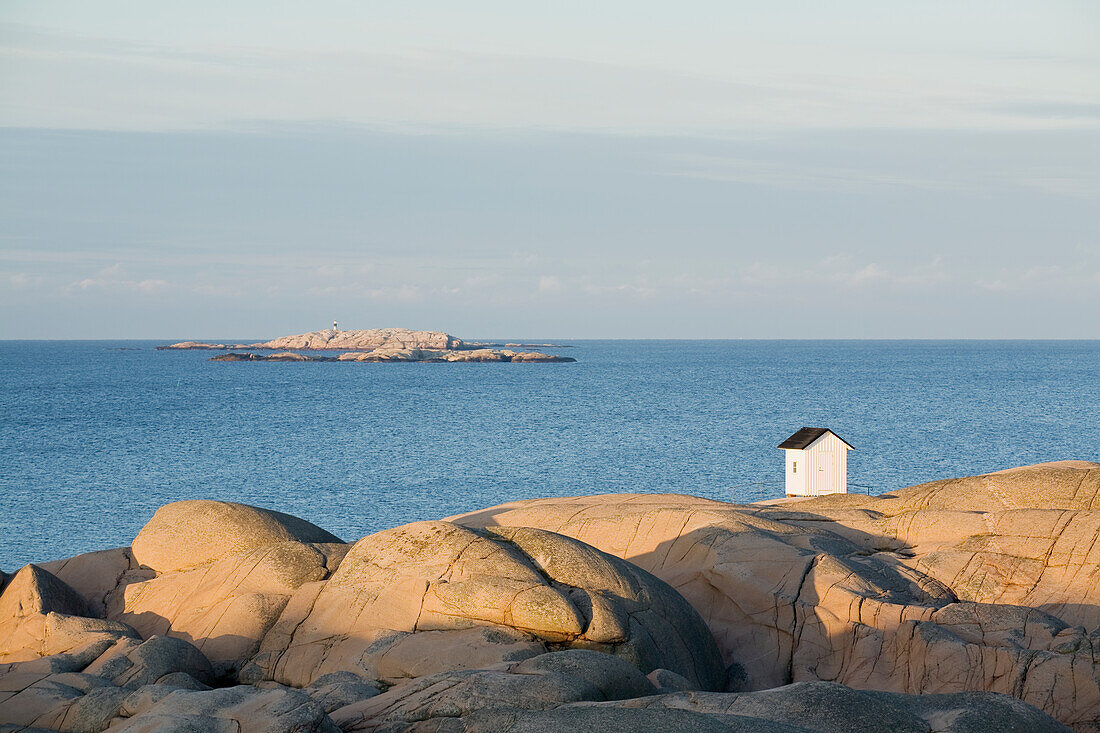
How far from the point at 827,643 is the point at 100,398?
140 meters

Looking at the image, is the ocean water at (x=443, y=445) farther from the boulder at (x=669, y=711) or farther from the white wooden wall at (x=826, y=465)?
the boulder at (x=669, y=711)

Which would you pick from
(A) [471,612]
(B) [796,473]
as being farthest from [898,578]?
(B) [796,473]

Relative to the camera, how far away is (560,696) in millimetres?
12000

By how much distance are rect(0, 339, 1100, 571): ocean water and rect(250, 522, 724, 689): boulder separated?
27945 mm

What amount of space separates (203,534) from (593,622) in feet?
36.4

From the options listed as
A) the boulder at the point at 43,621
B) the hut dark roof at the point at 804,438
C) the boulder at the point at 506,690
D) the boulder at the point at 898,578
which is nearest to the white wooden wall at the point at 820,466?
the hut dark roof at the point at 804,438

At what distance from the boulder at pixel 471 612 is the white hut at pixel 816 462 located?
20306 millimetres

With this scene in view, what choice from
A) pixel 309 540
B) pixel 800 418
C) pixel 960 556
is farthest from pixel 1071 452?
pixel 309 540

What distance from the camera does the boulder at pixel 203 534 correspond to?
2319cm

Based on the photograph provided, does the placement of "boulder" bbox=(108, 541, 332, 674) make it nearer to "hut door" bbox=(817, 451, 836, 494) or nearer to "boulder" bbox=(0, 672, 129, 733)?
"boulder" bbox=(0, 672, 129, 733)

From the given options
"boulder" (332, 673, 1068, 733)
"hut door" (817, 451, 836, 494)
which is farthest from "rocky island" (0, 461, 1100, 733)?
"hut door" (817, 451, 836, 494)

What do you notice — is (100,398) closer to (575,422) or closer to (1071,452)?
(575,422)

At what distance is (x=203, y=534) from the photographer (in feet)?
76.7

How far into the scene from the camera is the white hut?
38.0 metres
